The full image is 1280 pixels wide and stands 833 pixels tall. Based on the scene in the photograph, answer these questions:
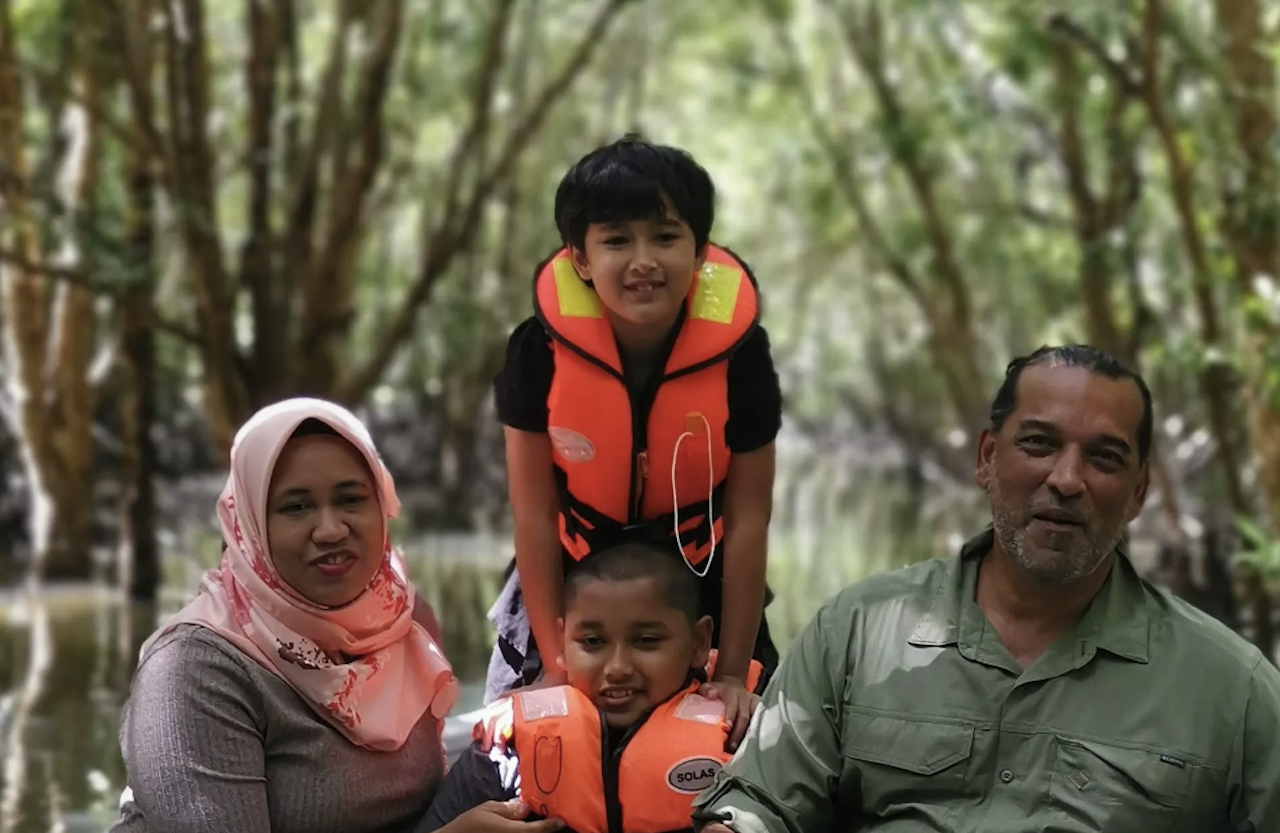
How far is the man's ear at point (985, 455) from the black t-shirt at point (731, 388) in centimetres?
51

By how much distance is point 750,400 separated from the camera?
3311 mm

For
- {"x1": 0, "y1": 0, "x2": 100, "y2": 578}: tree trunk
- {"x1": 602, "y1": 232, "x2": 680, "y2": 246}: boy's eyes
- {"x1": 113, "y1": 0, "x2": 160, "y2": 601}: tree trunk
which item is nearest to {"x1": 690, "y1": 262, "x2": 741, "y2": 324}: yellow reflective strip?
{"x1": 602, "y1": 232, "x2": 680, "y2": 246}: boy's eyes

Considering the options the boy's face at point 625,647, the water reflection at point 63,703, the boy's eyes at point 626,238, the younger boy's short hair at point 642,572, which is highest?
the boy's eyes at point 626,238

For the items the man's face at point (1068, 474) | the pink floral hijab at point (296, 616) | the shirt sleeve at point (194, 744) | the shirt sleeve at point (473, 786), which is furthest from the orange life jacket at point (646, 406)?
the shirt sleeve at point (194, 744)

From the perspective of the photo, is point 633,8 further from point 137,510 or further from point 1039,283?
point 137,510

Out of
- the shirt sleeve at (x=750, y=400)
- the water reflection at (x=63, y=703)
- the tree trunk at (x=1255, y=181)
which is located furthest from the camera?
the tree trunk at (x=1255, y=181)

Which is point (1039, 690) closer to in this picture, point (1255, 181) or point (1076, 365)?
point (1076, 365)

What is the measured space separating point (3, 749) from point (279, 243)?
3.57 metres

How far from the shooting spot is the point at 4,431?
15477 millimetres

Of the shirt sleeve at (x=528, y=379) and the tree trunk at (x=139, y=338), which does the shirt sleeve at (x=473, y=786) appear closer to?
the shirt sleeve at (x=528, y=379)

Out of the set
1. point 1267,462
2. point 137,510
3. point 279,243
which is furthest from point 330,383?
point 1267,462

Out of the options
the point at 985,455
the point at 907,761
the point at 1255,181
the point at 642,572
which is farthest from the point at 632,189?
the point at 1255,181

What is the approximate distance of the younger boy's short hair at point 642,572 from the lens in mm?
3084

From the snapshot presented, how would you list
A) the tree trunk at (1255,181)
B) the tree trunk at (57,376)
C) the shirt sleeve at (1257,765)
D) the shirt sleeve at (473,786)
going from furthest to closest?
1. the tree trunk at (57,376)
2. the tree trunk at (1255,181)
3. the shirt sleeve at (473,786)
4. the shirt sleeve at (1257,765)
